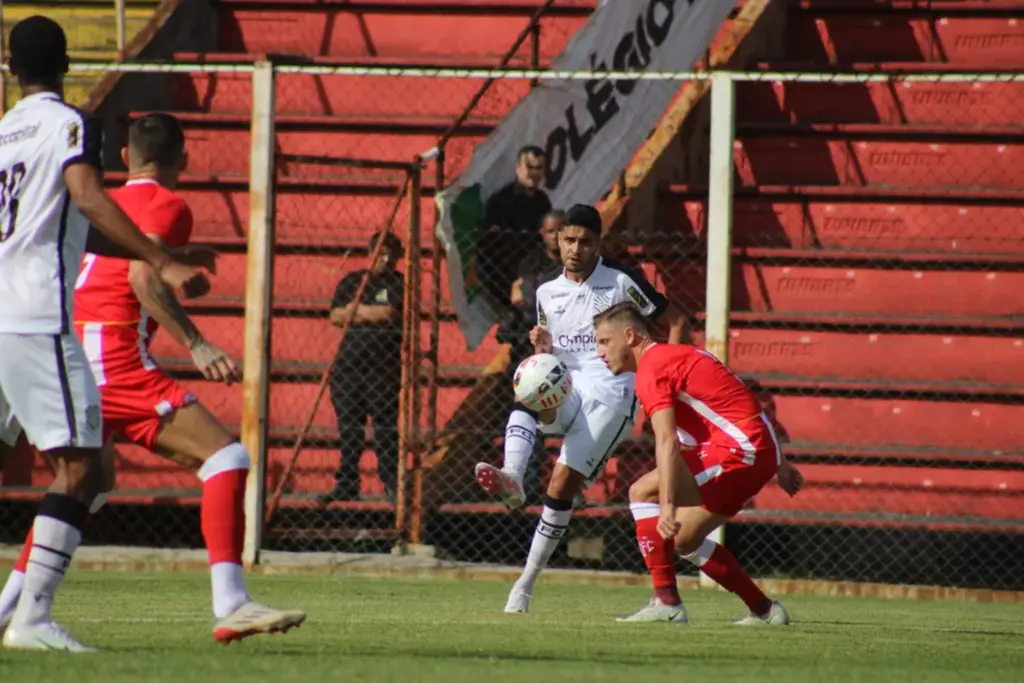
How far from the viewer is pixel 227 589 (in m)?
6.71

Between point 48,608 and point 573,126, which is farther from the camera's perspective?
point 573,126

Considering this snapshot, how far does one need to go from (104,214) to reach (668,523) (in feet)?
9.90

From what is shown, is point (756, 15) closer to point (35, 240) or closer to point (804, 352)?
point (804, 352)

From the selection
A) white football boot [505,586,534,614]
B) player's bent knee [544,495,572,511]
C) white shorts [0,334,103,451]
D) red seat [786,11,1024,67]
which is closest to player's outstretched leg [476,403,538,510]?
player's bent knee [544,495,572,511]

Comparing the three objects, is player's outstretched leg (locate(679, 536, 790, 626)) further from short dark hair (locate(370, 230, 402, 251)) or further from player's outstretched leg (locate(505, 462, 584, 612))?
short dark hair (locate(370, 230, 402, 251))

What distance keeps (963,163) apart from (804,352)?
214 cm

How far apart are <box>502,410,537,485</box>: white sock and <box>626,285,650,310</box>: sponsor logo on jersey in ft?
2.73

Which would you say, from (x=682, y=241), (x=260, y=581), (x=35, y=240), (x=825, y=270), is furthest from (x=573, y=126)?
(x=35, y=240)

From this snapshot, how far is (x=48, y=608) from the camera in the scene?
21.6ft

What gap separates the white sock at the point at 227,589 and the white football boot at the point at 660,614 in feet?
9.61

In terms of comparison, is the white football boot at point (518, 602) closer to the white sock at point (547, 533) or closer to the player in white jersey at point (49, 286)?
the white sock at point (547, 533)

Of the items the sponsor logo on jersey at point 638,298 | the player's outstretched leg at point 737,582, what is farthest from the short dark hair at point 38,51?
the sponsor logo on jersey at point 638,298

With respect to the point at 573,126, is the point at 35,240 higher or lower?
lower

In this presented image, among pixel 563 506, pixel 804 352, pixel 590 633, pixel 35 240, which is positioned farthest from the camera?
pixel 804 352
